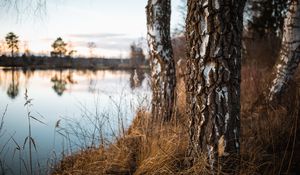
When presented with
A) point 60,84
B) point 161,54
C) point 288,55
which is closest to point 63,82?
point 60,84

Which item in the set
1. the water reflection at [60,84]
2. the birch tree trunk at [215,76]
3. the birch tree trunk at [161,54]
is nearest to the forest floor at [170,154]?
the birch tree trunk at [215,76]

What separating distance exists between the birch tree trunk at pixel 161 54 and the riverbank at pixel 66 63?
229ft

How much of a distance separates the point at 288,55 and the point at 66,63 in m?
96.6

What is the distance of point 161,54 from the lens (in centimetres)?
602

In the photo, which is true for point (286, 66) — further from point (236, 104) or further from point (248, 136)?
point (236, 104)

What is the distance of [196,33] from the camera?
3.07 meters

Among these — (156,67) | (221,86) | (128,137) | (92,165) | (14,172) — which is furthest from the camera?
(156,67)

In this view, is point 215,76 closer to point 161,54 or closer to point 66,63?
point 161,54

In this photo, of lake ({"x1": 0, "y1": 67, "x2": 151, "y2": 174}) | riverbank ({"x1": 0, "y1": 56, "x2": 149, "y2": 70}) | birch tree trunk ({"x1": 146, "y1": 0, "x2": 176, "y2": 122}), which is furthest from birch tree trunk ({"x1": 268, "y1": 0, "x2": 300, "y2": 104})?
riverbank ({"x1": 0, "y1": 56, "x2": 149, "y2": 70})

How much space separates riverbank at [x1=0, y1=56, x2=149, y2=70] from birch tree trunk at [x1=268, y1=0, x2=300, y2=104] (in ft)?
226

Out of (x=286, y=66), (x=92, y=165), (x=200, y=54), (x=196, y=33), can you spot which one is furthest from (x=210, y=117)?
(x=286, y=66)

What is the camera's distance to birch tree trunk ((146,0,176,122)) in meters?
5.95

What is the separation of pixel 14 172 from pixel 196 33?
12.5 feet

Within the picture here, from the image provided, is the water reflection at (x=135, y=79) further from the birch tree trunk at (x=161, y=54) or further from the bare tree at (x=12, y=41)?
the bare tree at (x=12, y=41)
